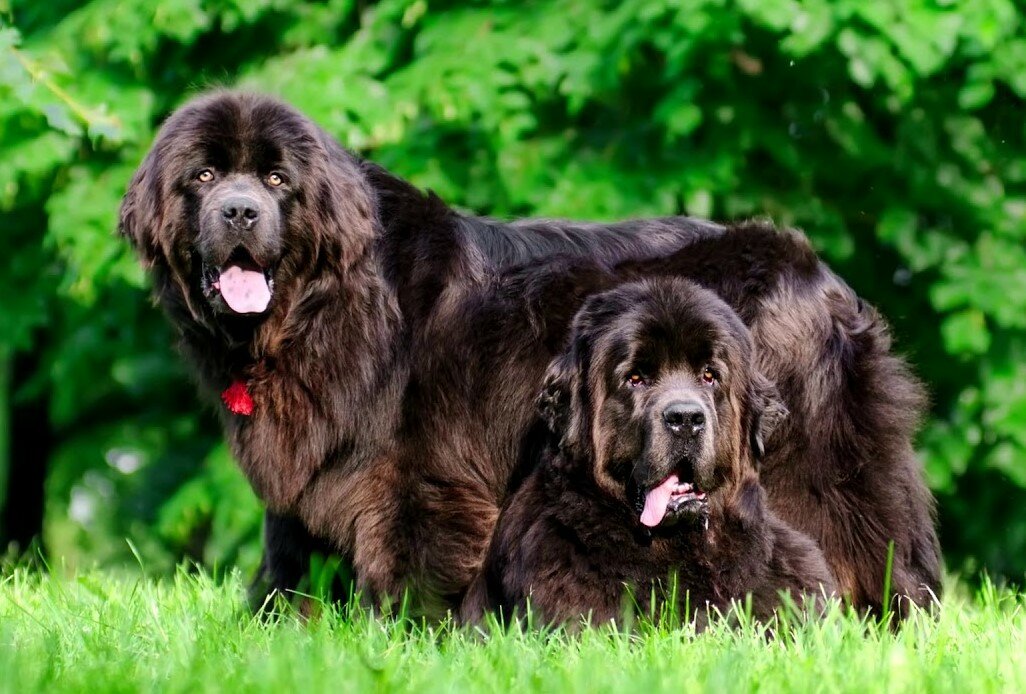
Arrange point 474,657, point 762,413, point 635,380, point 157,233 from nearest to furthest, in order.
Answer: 1. point 474,657
2. point 635,380
3. point 762,413
4. point 157,233

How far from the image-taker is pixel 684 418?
431cm

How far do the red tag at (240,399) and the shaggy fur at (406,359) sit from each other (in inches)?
1.3

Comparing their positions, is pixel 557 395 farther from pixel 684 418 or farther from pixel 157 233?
pixel 157 233

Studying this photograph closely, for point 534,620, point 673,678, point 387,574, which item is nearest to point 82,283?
point 387,574

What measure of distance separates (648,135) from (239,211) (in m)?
4.10

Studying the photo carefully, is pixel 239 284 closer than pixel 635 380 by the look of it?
No

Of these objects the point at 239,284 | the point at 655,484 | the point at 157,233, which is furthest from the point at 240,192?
the point at 655,484

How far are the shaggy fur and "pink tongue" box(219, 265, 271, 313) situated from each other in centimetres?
5

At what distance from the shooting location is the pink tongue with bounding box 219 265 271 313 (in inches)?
193

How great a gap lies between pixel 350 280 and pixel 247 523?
348 centimetres

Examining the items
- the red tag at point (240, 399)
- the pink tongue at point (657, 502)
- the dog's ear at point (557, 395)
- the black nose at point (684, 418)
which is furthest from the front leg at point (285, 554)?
the black nose at point (684, 418)

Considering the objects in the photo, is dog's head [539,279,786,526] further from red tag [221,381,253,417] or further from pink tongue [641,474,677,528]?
red tag [221,381,253,417]

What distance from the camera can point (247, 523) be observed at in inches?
324

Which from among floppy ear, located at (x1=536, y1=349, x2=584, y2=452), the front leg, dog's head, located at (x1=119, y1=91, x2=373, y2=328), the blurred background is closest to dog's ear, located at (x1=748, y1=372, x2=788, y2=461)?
floppy ear, located at (x1=536, y1=349, x2=584, y2=452)
